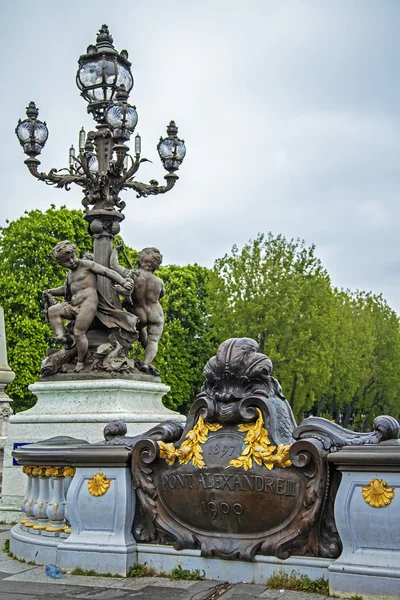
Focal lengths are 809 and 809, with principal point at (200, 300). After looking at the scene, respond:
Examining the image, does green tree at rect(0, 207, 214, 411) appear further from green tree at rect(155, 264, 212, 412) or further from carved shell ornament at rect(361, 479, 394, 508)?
carved shell ornament at rect(361, 479, 394, 508)

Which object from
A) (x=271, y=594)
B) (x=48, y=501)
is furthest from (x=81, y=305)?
(x=271, y=594)

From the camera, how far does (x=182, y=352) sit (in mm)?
37969

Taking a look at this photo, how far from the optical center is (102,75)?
12961mm

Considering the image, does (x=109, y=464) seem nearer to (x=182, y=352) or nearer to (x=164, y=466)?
(x=164, y=466)

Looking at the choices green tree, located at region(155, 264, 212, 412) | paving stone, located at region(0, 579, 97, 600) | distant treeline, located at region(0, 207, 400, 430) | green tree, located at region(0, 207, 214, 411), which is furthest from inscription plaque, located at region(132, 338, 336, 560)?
green tree, located at region(155, 264, 212, 412)

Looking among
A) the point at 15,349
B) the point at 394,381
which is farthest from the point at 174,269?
the point at 394,381

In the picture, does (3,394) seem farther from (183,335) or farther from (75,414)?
(183,335)

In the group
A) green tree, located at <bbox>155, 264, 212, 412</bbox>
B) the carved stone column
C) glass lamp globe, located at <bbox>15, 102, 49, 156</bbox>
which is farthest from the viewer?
green tree, located at <bbox>155, 264, 212, 412</bbox>

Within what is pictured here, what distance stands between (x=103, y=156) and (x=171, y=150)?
3.72ft

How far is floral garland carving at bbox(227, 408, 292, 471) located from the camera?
22.1 ft

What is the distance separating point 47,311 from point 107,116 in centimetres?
306

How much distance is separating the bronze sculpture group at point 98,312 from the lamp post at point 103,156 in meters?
0.36

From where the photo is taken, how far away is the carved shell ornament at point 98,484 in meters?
7.39

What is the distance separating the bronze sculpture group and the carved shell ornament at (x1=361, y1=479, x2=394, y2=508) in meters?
6.27
